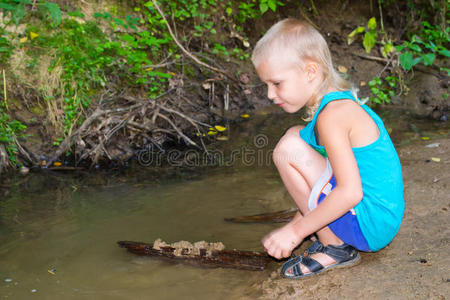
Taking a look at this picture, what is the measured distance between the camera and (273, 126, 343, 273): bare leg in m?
2.05

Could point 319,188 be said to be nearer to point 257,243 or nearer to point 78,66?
point 257,243

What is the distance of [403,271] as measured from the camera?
1896mm

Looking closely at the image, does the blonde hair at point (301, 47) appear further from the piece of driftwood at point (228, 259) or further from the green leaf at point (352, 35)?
the green leaf at point (352, 35)

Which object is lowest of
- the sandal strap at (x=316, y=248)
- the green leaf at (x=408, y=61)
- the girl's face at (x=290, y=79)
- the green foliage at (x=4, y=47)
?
the sandal strap at (x=316, y=248)

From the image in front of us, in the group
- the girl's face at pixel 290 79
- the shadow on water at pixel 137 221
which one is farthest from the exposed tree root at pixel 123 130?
the girl's face at pixel 290 79

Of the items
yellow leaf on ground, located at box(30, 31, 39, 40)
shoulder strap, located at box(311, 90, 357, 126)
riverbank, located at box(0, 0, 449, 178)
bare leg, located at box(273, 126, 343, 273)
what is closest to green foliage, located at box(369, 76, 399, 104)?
riverbank, located at box(0, 0, 449, 178)

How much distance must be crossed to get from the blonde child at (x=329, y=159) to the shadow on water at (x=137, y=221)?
17.0 inches

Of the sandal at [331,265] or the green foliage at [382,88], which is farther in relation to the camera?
the green foliage at [382,88]

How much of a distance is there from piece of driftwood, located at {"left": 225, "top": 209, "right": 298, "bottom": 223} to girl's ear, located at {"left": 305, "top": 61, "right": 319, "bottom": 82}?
43.0 inches

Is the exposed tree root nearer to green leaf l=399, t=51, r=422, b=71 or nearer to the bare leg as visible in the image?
the bare leg

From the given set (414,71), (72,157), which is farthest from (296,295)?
(414,71)

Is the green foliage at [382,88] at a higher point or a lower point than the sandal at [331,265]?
higher

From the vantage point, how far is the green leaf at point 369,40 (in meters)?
5.43

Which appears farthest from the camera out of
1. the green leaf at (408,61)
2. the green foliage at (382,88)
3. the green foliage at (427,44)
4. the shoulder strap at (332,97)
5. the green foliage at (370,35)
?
the green foliage at (370,35)
